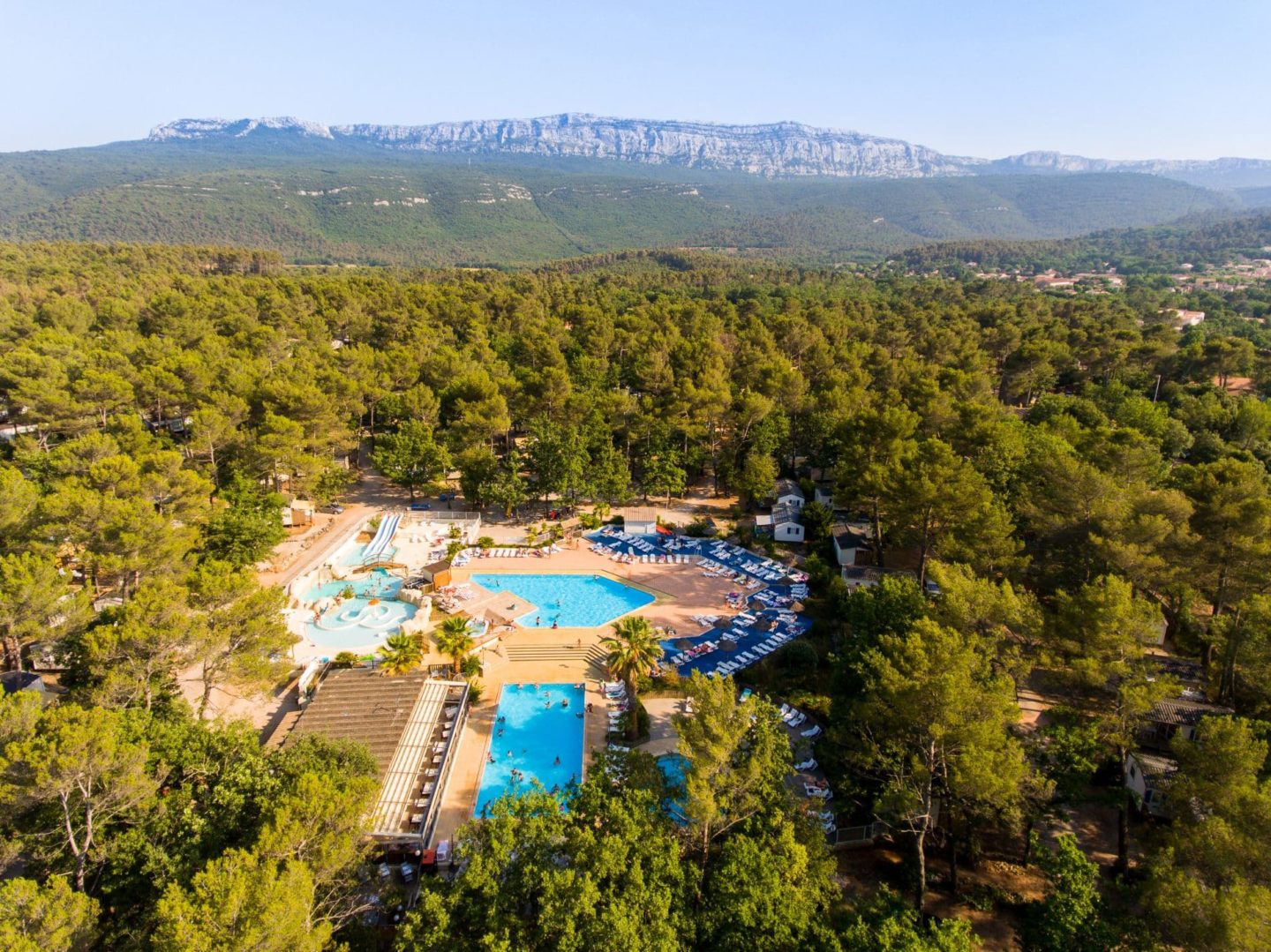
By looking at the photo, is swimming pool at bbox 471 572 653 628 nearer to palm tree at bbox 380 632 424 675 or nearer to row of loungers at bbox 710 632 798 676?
palm tree at bbox 380 632 424 675

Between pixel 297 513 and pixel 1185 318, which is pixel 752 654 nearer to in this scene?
pixel 297 513

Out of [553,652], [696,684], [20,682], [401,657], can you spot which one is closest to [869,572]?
[553,652]

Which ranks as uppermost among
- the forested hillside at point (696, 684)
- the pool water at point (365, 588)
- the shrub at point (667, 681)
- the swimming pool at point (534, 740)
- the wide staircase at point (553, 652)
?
the forested hillside at point (696, 684)

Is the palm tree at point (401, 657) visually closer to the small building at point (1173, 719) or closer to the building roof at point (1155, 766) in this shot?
the building roof at point (1155, 766)

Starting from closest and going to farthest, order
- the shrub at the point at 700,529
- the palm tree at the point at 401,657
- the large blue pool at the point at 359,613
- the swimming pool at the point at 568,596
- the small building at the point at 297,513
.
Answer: the palm tree at the point at 401,657, the large blue pool at the point at 359,613, the swimming pool at the point at 568,596, the small building at the point at 297,513, the shrub at the point at 700,529

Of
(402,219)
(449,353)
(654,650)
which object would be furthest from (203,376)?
(402,219)

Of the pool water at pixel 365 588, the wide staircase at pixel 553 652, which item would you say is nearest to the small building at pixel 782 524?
the wide staircase at pixel 553 652

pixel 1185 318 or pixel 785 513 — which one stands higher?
pixel 1185 318
